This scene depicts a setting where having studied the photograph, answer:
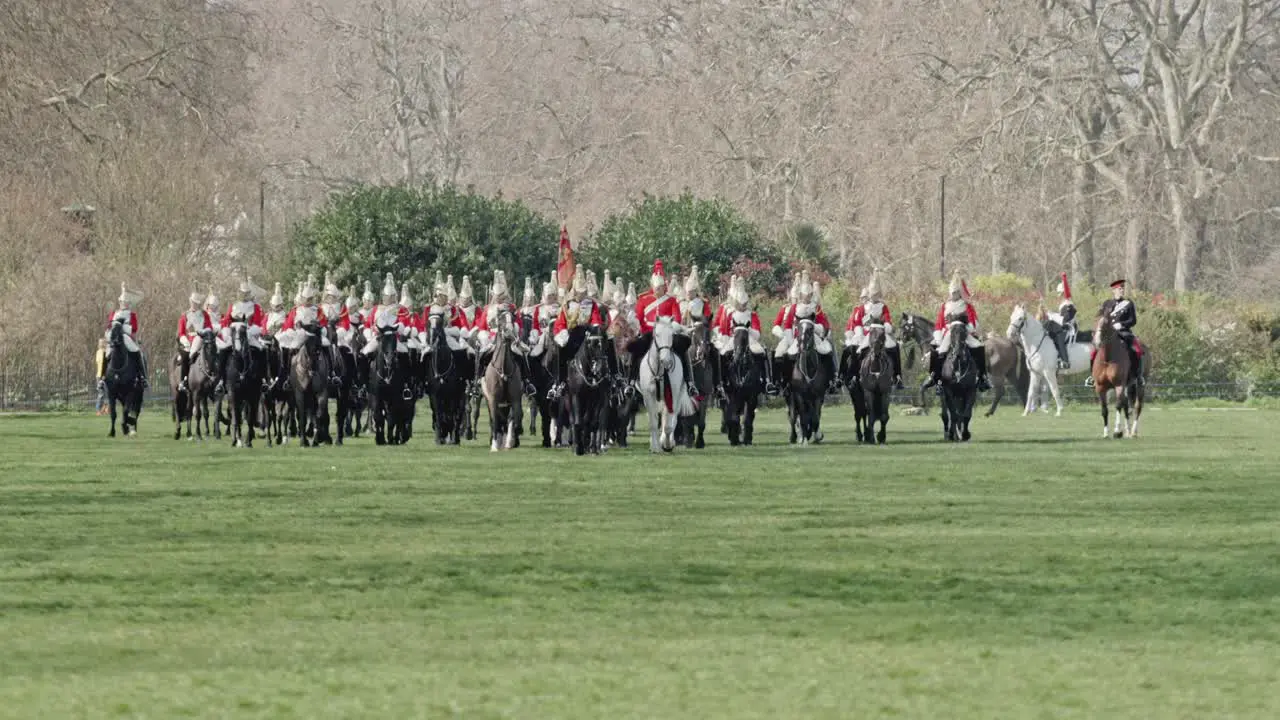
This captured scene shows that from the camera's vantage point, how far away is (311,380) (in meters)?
34.2

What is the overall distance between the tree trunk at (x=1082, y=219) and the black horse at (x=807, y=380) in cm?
4169

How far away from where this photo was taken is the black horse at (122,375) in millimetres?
38625

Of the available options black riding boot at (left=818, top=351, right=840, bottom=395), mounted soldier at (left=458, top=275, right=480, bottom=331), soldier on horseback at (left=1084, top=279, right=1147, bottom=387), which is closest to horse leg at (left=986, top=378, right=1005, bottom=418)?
soldier on horseback at (left=1084, top=279, right=1147, bottom=387)

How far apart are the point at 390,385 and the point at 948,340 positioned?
288 inches

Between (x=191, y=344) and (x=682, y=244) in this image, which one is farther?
(x=682, y=244)

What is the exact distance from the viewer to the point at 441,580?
1573 cm

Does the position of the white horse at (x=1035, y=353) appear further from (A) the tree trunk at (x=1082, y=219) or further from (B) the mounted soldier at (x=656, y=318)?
(A) the tree trunk at (x=1082, y=219)

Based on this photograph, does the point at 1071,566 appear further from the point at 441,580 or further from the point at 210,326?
the point at 210,326

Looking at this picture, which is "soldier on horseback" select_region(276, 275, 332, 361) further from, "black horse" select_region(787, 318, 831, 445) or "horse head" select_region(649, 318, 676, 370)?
"black horse" select_region(787, 318, 831, 445)

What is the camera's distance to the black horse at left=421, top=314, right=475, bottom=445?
34406mm

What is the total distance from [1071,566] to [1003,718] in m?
6.50

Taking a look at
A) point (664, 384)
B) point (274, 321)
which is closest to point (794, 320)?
point (664, 384)

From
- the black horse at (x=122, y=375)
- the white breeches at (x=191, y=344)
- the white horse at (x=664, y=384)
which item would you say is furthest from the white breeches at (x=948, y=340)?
the black horse at (x=122, y=375)

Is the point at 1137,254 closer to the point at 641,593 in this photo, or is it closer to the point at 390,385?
the point at 390,385
